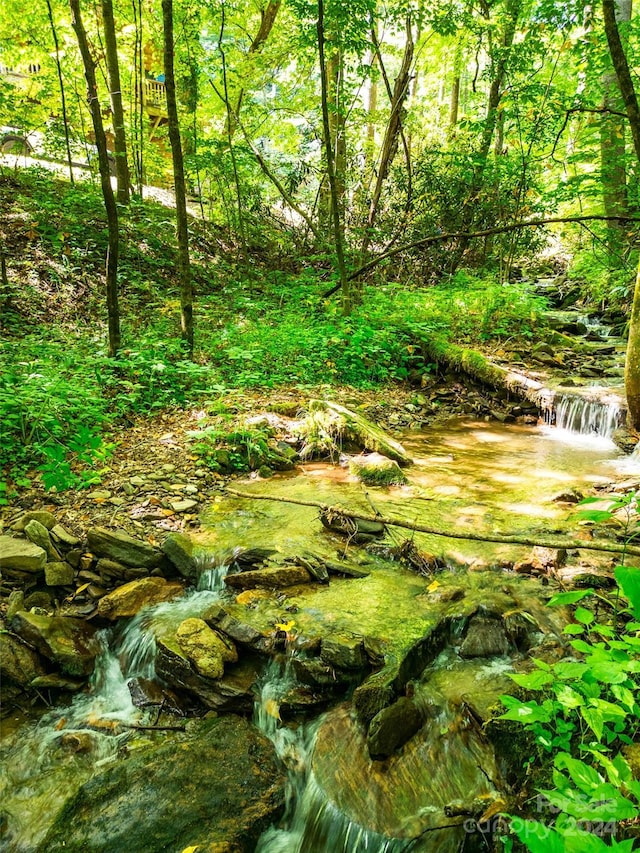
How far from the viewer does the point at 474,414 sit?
8.68m

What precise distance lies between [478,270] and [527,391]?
5.74 m

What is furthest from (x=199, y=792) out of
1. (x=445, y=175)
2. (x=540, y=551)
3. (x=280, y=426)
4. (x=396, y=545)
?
(x=445, y=175)

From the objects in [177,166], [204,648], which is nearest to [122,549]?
[204,648]

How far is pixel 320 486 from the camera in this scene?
5.31m

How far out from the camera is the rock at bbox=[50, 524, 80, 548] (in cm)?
371

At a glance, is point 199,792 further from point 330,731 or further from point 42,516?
point 42,516

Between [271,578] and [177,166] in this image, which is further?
[177,166]

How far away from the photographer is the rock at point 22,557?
3.43 m

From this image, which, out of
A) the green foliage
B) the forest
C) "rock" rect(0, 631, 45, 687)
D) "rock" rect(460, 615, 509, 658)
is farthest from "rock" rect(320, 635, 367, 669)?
"rock" rect(0, 631, 45, 687)

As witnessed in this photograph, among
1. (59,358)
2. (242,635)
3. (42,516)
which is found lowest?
(242,635)

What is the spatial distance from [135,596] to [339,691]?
5.28 ft

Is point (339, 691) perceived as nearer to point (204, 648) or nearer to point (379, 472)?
point (204, 648)

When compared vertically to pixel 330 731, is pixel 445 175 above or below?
above

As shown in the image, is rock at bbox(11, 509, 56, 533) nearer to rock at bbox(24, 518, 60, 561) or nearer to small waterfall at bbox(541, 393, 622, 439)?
rock at bbox(24, 518, 60, 561)
